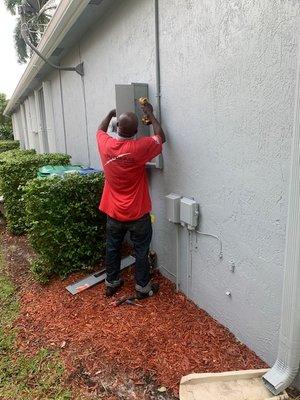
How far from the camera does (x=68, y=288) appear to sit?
4.16m

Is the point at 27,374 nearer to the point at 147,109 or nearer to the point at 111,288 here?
the point at 111,288

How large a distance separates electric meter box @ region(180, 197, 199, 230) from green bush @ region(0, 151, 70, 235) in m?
3.87

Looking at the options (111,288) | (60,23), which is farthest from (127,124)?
(60,23)

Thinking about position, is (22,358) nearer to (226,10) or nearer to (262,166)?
(262,166)

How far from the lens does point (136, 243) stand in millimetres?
3742

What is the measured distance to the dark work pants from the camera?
145 inches

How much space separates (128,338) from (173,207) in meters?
1.36

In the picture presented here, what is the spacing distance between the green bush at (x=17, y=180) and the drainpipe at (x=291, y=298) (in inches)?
206

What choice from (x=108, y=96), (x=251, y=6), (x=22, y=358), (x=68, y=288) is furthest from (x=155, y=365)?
(x=108, y=96)

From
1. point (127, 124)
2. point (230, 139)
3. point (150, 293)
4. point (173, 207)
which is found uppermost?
point (127, 124)

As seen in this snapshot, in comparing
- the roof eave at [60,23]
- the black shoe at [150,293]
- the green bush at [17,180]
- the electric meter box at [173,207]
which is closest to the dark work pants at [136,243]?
the black shoe at [150,293]

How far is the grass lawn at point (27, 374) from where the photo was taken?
2.64 m

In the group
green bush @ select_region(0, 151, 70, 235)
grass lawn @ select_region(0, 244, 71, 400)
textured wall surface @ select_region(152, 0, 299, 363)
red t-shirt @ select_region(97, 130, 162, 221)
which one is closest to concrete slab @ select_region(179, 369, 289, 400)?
textured wall surface @ select_region(152, 0, 299, 363)

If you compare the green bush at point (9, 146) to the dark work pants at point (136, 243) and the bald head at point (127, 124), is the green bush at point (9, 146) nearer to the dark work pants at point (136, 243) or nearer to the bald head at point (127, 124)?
the dark work pants at point (136, 243)
